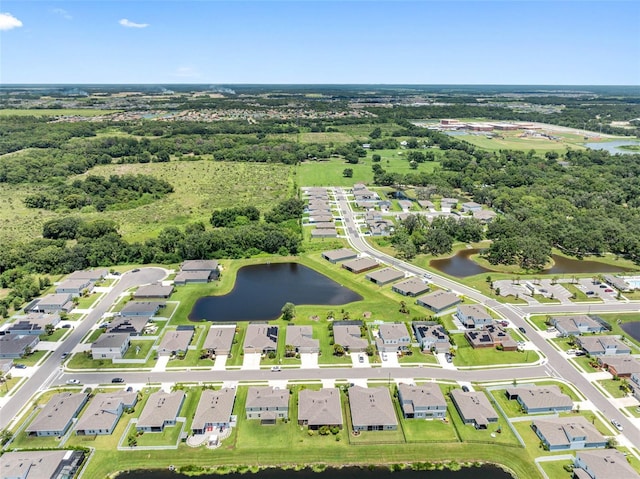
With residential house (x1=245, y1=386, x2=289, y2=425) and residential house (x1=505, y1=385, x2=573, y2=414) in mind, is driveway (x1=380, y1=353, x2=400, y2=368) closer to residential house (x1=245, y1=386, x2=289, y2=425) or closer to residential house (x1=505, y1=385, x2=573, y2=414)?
residential house (x1=505, y1=385, x2=573, y2=414)

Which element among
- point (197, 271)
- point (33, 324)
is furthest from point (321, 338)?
point (33, 324)

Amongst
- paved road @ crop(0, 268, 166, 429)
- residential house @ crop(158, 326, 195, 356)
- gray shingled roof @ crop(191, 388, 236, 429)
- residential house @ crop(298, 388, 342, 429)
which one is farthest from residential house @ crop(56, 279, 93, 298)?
residential house @ crop(298, 388, 342, 429)

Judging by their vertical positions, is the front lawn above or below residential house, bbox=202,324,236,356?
below

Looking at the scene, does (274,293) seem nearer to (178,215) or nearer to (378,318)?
(378,318)

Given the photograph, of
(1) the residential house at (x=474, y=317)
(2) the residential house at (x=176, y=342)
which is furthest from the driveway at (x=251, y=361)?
(1) the residential house at (x=474, y=317)

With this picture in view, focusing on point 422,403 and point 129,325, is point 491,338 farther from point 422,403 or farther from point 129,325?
point 129,325

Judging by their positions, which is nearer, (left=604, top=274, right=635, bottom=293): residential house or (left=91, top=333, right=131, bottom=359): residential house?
(left=91, top=333, right=131, bottom=359): residential house

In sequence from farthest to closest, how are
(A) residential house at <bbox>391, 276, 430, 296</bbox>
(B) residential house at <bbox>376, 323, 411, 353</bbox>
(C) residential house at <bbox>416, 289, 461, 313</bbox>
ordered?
(A) residential house at <bbox>391, 276, 430, 296</bbox>
(C) residential house at <bbox>416, 289, 461, 313</bbox>
(B) residential house at <bbox>376, 323, 411, 353</bbox>
